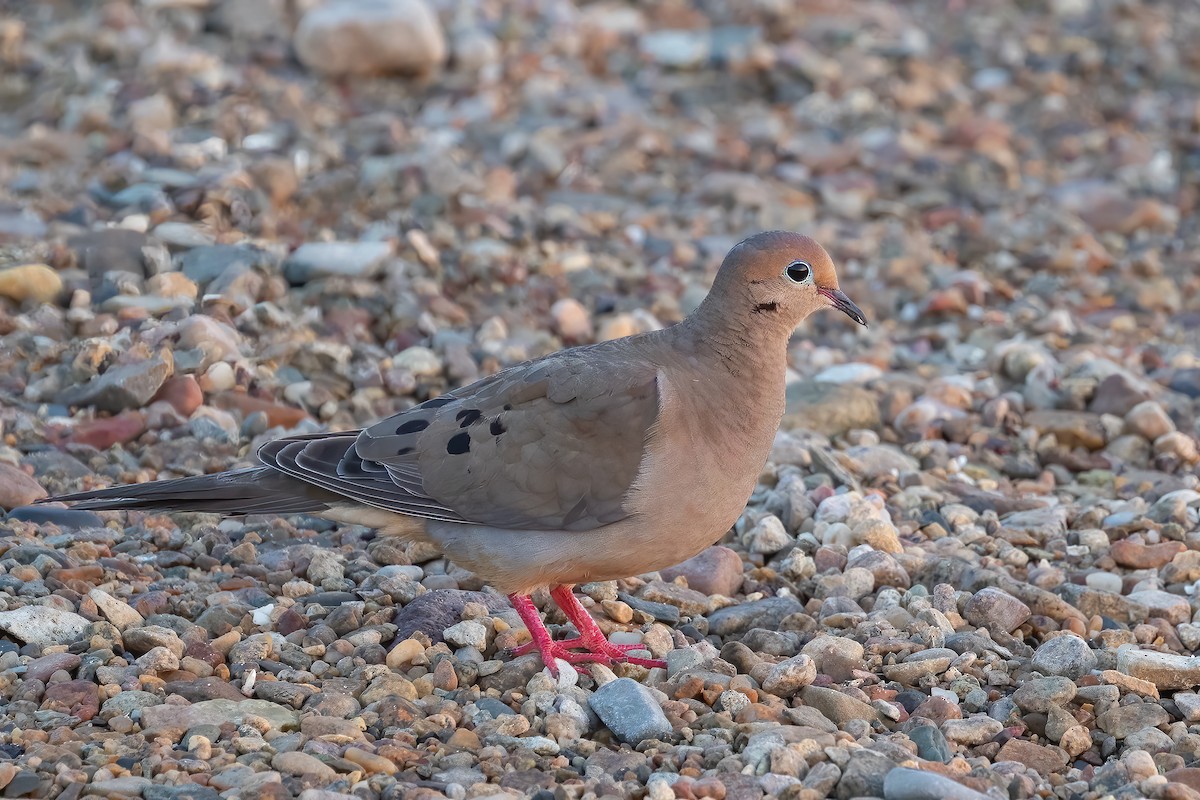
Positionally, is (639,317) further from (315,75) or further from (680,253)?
(315,75)

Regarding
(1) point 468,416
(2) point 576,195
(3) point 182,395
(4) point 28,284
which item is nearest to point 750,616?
(1) point 468,416

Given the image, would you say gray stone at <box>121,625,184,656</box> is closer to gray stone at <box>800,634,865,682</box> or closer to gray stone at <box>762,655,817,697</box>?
gray stone at <box>762,655,817,697</box>

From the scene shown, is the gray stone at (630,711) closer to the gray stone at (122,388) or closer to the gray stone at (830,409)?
the gray stone at (830,409)

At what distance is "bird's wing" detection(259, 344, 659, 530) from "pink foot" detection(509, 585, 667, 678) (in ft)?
1.01

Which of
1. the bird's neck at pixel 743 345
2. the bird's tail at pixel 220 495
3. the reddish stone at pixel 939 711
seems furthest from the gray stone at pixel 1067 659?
the bird's tail at pixel 220 495

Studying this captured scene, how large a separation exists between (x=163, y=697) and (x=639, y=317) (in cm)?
396

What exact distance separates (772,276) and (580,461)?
0.93 m

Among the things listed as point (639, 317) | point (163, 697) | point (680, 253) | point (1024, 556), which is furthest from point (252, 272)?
point (1024, 556)

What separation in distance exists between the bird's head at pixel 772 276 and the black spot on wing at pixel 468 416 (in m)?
0.92

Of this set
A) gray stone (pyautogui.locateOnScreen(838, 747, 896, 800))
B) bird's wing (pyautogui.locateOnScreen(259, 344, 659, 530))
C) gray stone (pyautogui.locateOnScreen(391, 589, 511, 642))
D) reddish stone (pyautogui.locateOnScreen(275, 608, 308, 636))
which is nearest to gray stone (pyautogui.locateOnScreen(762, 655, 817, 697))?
gray stone (pyautogui.locateOnScreen(838, 747, 896, 800))

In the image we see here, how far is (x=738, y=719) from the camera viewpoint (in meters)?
4.48

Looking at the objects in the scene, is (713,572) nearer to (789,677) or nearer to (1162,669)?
(789,677)

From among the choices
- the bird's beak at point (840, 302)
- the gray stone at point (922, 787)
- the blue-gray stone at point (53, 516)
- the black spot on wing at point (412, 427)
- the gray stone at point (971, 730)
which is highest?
the bird's beak at point (840, 302)

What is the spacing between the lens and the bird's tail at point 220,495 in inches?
191
